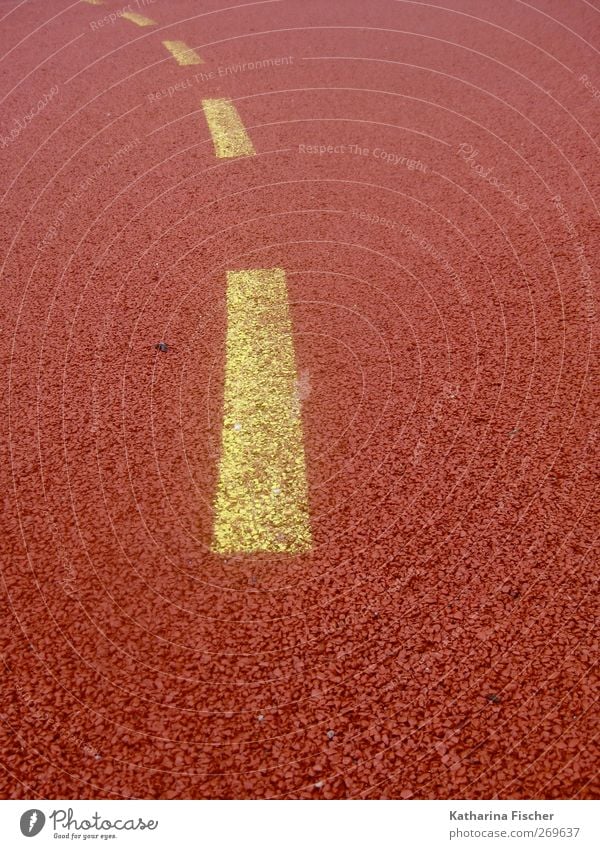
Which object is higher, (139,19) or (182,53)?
(139,19)

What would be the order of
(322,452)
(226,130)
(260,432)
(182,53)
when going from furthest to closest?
(182,53) < (226,130) < (260,432) < (322,452)

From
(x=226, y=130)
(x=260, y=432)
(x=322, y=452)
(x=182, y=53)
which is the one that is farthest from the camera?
(x=182, y=53)

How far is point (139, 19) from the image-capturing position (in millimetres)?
8344

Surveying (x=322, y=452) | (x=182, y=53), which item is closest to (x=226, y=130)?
(x=182, y=53)

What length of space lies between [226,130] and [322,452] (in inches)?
137

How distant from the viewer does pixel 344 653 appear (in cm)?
232

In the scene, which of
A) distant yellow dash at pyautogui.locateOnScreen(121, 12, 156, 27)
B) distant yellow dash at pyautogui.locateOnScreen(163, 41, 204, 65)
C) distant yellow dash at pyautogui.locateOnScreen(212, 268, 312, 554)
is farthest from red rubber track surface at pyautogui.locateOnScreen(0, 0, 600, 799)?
distant yellow dash at pyautogui.locateOnScreen(121, 12, 156, 27)

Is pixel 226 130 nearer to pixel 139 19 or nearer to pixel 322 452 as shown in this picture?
pixel 322 452

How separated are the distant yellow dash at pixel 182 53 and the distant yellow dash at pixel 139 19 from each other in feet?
2.43

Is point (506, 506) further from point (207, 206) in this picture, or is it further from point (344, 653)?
point (207, 206)

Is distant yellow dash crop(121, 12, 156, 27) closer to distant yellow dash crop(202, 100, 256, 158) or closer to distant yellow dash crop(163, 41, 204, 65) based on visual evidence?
distant yellow dash crop(163, 41, 204, 65)

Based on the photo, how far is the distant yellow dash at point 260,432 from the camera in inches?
108

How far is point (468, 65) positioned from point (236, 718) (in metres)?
6.07

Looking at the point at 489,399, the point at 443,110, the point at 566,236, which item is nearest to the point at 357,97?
the point at 443,110
